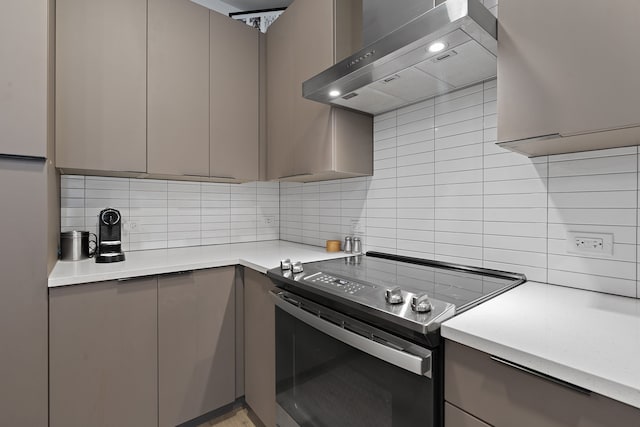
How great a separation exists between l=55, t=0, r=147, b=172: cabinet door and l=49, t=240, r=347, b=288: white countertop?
0.50 metres

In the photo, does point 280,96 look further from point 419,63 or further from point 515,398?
point 515,398

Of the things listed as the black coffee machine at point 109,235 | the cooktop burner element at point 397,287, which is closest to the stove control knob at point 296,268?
the cooktop burner element at point 397,287

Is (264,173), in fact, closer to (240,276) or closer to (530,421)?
(240,276)

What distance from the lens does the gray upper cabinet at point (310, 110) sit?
1580mm

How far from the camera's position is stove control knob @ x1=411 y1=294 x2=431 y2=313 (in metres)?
0.83

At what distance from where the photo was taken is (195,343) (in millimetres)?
1598

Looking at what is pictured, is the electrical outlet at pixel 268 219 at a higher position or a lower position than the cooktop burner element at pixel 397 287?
higher

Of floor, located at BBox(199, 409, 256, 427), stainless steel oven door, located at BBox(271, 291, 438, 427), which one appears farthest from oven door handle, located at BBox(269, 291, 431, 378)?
floor, located at BBox(199, 409, 256, 427)

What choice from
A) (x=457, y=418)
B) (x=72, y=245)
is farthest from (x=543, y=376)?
(x=72, y=245)

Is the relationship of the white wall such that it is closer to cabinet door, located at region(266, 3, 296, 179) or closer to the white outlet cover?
the white outlet cover

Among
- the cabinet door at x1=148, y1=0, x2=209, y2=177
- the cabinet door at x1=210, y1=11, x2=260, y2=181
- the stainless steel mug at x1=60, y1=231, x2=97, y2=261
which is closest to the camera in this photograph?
the stainless steel mug at x1=60, y1=231, x2=97, y2=261

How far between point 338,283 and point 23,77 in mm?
1410

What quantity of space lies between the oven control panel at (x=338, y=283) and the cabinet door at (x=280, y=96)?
820 millimetres

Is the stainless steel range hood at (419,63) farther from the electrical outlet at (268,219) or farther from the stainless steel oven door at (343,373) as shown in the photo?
the electrical outlet at (268,219)
